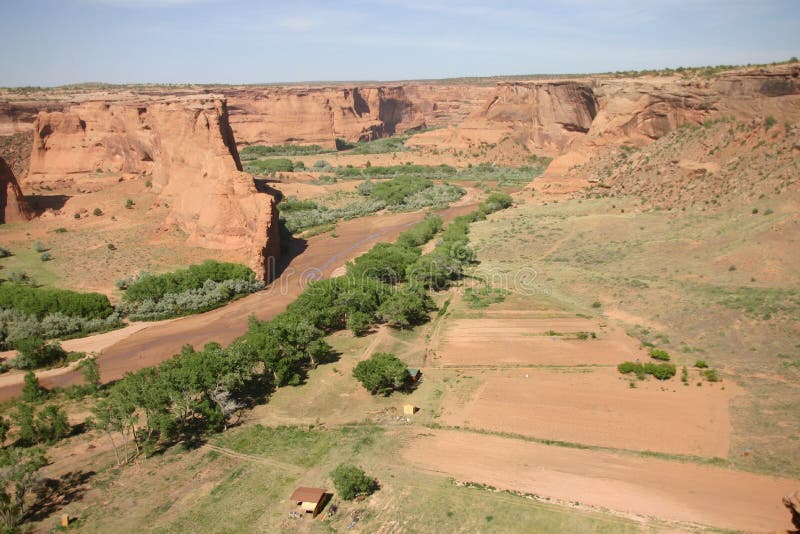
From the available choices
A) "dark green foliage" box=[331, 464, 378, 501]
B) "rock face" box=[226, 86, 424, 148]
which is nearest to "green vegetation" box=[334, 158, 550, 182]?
"rock face" box=[226, 86, 424, 148]

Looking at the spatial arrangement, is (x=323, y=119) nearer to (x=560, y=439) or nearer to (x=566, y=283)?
(x=566, y=283)

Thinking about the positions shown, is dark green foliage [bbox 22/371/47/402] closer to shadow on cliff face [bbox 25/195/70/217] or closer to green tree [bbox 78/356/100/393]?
green tree [bbox 78/356/100/393]

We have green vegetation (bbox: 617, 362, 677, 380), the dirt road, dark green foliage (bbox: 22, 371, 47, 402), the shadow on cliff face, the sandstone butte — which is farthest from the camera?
the shadow on cliff face

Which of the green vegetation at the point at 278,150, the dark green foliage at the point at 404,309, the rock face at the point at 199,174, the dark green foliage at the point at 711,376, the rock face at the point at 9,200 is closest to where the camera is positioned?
the dark green foliage at the point at 711,376

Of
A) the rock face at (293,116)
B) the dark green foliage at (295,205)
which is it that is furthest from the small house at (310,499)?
the rock face at (293,116)

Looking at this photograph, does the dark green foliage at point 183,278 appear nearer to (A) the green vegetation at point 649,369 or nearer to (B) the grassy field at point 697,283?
(B) the grassy field at point 697,283
